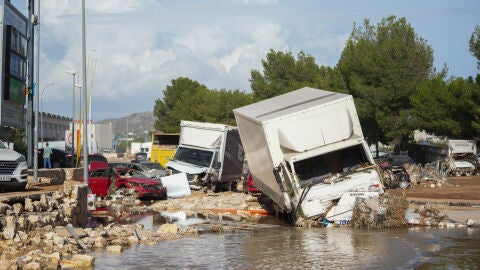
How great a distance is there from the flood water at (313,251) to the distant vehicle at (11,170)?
18.6 ft

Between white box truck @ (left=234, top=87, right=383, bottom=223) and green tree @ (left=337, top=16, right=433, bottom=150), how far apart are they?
133ft

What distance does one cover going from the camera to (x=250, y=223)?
21359 mm

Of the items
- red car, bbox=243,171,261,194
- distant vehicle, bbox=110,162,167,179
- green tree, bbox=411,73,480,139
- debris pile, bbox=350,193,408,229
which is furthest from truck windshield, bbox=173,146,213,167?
green tree, bbox=411,73,480,139

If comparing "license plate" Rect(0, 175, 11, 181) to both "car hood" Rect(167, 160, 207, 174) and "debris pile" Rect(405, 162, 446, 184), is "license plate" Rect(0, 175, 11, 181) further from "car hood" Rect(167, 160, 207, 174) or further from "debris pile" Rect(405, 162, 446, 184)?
"debris pile" Rect(405, 162, 446, 184)

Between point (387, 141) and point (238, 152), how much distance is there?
30.6 m

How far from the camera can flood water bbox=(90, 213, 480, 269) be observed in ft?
42.4

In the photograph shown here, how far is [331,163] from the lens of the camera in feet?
68.5

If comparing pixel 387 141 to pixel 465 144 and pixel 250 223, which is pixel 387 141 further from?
pixel 250 223

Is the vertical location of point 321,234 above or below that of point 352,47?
below

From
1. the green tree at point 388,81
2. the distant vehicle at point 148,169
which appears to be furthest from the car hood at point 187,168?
the green tree at point 388,81

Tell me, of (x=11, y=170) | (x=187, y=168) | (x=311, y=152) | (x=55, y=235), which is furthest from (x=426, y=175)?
(x=55, y=235)

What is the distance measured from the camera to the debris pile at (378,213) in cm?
1886

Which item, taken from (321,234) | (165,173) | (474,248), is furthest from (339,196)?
(165,173)

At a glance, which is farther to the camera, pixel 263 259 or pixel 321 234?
pixel 321 234
